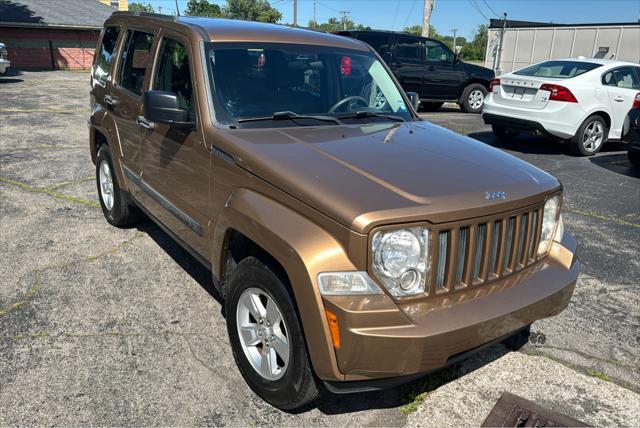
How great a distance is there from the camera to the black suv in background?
1373 cm

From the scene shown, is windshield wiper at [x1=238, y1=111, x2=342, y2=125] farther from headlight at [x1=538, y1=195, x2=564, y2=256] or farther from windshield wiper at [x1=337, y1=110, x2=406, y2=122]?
headlight at [x1=538, y1=195, x2=564, y2=256]

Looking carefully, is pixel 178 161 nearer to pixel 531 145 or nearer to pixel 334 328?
pixel 334 328

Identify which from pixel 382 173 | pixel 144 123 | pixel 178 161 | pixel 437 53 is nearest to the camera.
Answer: pixel 382 173

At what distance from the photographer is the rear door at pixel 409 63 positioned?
1377cm

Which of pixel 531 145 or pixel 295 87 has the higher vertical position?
pixel 295 87

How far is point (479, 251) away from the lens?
2631 mm

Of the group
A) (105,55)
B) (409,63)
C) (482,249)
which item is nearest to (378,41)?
(409,63)

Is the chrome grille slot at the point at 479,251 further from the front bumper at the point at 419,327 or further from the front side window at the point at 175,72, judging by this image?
the front side window at the point at 175,72

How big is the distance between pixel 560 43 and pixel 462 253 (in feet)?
97.2

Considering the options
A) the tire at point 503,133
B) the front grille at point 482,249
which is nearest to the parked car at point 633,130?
the tire at point 503,133

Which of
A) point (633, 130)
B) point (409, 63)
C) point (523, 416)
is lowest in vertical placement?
point (523, 416)

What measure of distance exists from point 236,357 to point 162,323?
2.82 feet

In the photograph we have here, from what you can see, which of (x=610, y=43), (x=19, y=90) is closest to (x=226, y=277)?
(x=19, y=90)

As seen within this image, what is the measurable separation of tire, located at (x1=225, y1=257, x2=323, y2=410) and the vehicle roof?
5.70ft
